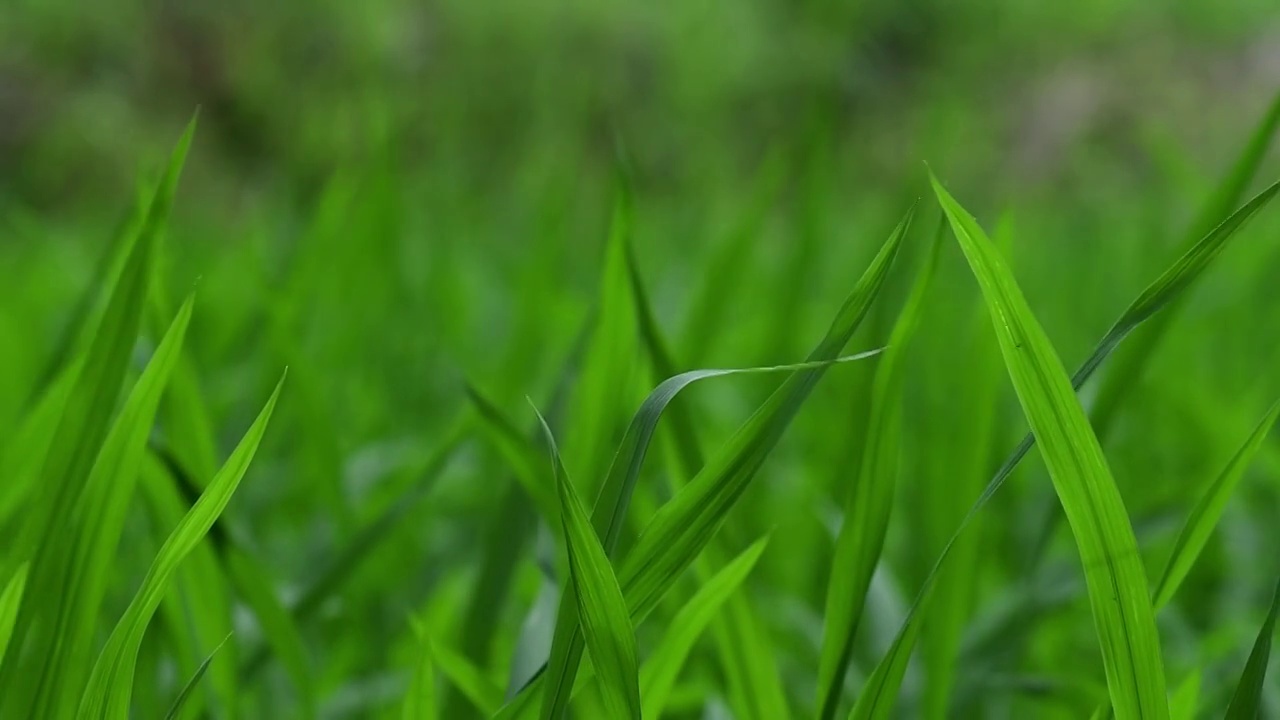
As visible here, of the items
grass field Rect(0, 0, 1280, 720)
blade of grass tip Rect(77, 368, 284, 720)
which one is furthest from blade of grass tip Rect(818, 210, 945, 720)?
blade of grass tip Rect(77, 368, 284, 720)

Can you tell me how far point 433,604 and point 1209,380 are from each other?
0.57m

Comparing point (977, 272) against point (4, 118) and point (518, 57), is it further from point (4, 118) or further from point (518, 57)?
point (4, 118)

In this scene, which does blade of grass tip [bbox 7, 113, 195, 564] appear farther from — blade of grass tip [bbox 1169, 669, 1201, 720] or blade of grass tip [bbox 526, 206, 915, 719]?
blade of grass tip [bbox 1169, 669, 1201, 720]

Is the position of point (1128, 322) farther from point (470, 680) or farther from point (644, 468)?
point (644, 468)

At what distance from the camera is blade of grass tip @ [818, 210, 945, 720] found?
0.24 metres

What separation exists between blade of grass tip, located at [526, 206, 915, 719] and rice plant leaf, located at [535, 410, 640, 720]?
0.04ft

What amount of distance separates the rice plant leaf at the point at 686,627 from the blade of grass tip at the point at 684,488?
37mm

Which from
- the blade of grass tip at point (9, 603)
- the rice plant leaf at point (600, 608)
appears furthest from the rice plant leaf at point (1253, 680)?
the blade of grass tip at point (9, 603)

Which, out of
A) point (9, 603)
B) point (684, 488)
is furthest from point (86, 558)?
point (684, 488)

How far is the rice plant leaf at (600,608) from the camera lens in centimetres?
18

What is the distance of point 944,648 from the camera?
0.32 metres

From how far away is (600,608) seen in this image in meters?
0.19

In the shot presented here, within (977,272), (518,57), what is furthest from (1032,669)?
(518,57)

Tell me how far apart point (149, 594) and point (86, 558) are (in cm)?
4
